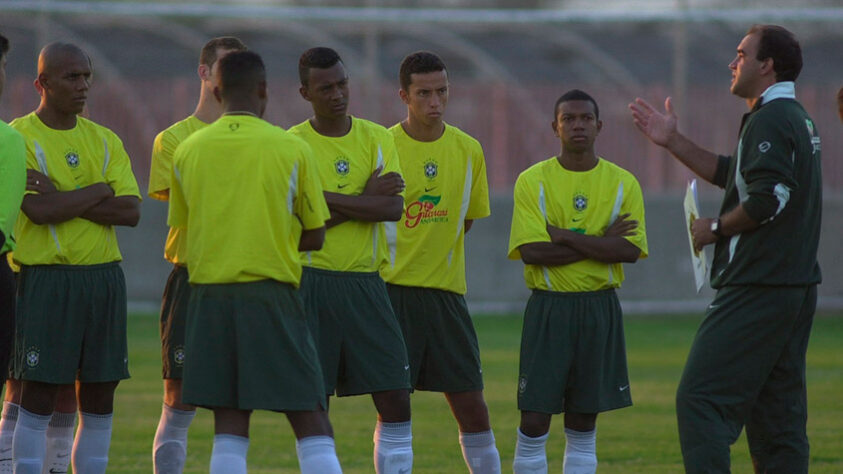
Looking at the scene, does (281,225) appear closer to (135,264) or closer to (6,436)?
(6,436)

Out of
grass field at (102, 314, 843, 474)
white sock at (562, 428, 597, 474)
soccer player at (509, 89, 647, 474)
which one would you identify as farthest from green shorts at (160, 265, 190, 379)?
white sock at (562, 428, 597, 474)

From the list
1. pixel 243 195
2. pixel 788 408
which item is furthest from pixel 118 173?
pixel 788 408

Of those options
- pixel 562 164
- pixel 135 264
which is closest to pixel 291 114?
pixel 135 264

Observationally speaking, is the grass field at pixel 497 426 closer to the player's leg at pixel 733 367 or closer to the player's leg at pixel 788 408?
the player's leg at pixel 788 408

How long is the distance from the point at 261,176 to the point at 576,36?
2122 centimetres

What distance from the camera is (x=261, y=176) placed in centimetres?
611

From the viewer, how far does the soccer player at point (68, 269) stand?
746cm

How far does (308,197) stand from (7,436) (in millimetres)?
2651

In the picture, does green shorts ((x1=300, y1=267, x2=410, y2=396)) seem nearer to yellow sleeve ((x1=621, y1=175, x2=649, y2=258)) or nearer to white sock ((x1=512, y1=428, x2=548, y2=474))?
white sock ((x1=512, y1=428, x2=548, y2=474))

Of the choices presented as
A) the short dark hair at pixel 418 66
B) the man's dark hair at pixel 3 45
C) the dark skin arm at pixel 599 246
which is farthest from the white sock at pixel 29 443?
the dark skin arm at pixel 599 246

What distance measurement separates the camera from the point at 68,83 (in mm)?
7562

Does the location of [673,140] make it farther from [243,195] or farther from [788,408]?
[243,195]

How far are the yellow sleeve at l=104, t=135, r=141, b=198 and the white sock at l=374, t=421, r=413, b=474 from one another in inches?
76.9

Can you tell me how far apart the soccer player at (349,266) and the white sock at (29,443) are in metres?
1.60
